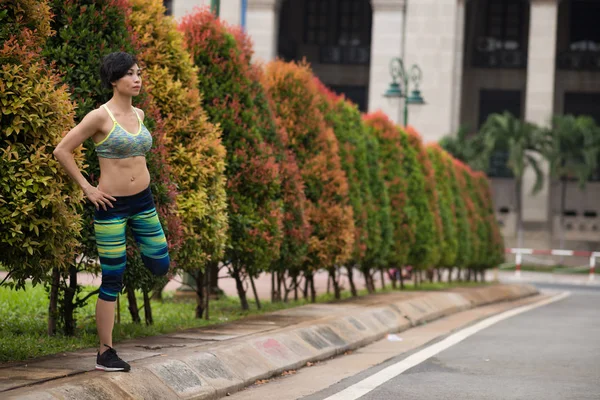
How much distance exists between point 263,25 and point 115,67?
160 feet

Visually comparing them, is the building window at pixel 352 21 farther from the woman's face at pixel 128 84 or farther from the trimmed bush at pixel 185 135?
the woman's face at pixel 128 84

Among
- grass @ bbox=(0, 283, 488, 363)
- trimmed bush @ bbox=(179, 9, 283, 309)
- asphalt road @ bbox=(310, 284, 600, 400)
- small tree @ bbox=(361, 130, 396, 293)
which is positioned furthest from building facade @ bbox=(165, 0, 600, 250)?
trimmed bush @ bbox=(179, 9, 283, 309)

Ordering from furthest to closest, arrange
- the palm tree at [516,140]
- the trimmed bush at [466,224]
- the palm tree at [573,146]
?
the palm tree at [573,146], the palm tree at [516,140], the trimmed bush at [466,224]

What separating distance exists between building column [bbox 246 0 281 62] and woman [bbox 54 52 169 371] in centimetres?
4832

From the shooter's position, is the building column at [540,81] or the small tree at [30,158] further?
the building column at [540,81]

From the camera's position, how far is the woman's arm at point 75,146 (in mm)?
7508

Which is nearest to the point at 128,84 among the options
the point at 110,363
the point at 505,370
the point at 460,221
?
the point at 110,363

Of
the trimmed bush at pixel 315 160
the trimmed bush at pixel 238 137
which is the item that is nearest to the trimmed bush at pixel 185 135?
the trimmed bush at pixel 238 137

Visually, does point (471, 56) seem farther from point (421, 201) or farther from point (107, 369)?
point (107, 369)

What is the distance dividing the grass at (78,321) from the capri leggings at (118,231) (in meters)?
1.32

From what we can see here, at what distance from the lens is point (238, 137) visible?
45.3ft

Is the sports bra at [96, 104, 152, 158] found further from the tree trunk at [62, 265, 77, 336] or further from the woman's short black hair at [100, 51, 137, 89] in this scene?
the tree trunk at [62, 265, 77, 336]

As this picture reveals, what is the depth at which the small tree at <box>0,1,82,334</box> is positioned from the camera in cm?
764

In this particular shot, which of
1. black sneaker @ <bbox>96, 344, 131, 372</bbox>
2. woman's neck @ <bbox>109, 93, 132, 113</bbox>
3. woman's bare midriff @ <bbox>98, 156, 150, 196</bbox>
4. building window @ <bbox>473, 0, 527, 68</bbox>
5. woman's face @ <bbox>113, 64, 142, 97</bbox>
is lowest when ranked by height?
black sneaker @ <bbox>96, 344, 131, 372</bbox>
